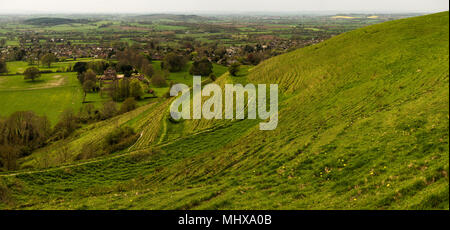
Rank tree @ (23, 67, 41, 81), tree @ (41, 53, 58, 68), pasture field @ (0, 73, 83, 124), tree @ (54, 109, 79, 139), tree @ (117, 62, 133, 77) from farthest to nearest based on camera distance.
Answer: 1. tree @ (41, 53, 58, 68)
2. tree @ (117, 62, 133, 77)
3. tree @ (23, 67, 41, 81)
4. pasture field @ (0, 73, 83, 124)
5. tree @ (54, 109, 79, 139)

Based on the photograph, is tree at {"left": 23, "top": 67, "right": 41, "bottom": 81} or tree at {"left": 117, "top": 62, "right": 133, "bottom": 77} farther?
tree at {"left": 117, "top": 62, "right": 133, "bottom": 77}

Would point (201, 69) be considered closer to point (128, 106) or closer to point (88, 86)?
point (88, 86)

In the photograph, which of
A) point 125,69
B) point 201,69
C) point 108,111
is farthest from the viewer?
point 125,69

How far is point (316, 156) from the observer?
15.2 metres

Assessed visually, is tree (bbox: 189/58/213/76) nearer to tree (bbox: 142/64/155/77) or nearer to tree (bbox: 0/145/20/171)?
tree (bbox: 142/64/155/77)

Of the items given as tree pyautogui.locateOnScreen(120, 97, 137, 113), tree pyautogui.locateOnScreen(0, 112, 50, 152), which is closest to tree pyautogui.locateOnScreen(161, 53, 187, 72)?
tree pyautogui.locateOnScreen(120, 97, 137, 113)

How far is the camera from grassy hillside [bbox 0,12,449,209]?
37.3ft

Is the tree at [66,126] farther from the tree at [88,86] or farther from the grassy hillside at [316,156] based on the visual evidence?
the tree at [88,86]

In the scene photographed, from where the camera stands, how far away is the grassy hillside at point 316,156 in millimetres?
11359

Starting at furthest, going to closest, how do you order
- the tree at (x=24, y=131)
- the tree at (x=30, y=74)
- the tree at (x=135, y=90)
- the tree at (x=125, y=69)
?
the tree at (x=125, y=69) → the tree at (x=30, y=74) → the tree at (x=135, y=90) → the tree at (x=24, y=131)

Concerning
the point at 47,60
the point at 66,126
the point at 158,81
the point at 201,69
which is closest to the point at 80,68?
the point at 47,60

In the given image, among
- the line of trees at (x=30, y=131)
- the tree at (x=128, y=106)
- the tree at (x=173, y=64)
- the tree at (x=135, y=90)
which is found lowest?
the line of trees at (x=30, y=131)

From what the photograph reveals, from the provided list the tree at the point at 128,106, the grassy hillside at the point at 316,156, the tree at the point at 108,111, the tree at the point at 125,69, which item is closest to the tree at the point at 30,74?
the tree at the point at 125,69
